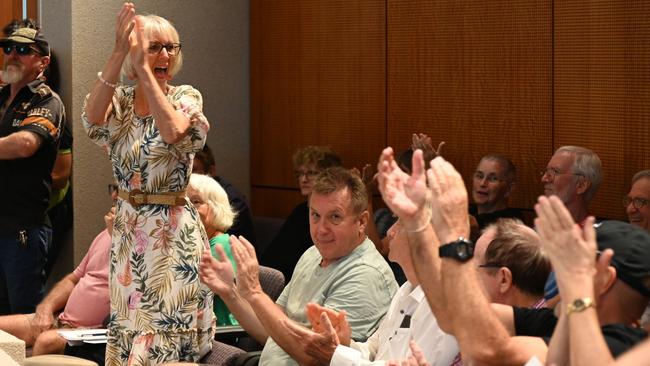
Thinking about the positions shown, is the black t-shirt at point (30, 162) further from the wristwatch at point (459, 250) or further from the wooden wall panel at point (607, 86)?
the wristwatch at point (459, 250)

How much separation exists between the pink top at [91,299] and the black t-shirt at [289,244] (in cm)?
92

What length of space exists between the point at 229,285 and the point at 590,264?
73.2 inches

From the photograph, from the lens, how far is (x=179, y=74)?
682cm

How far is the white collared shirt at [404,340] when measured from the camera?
3.11 metres

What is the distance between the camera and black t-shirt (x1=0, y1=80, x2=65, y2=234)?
19.0 feet

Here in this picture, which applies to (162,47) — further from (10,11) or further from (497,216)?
(10,11)

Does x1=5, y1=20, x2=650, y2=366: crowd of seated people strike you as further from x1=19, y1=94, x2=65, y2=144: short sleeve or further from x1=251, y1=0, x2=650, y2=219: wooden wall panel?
x1=19, y1=94, x2=65, y2=144: short sleeve

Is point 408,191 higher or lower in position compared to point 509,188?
higher

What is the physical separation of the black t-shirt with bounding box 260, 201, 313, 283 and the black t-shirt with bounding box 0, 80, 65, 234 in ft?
3.88

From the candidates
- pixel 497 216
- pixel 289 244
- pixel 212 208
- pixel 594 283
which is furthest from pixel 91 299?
pixel 594 283

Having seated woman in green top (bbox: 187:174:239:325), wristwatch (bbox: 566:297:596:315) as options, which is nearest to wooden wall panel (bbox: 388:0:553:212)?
seated woman in green top (bbox: 187:174:239:325)

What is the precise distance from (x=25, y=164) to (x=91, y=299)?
1143mm

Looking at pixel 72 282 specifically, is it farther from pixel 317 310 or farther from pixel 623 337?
pixel 623 337

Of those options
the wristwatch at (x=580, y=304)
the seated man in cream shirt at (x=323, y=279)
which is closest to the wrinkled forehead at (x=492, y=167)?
the seated man in cream shirt at (x=323, y=279)
